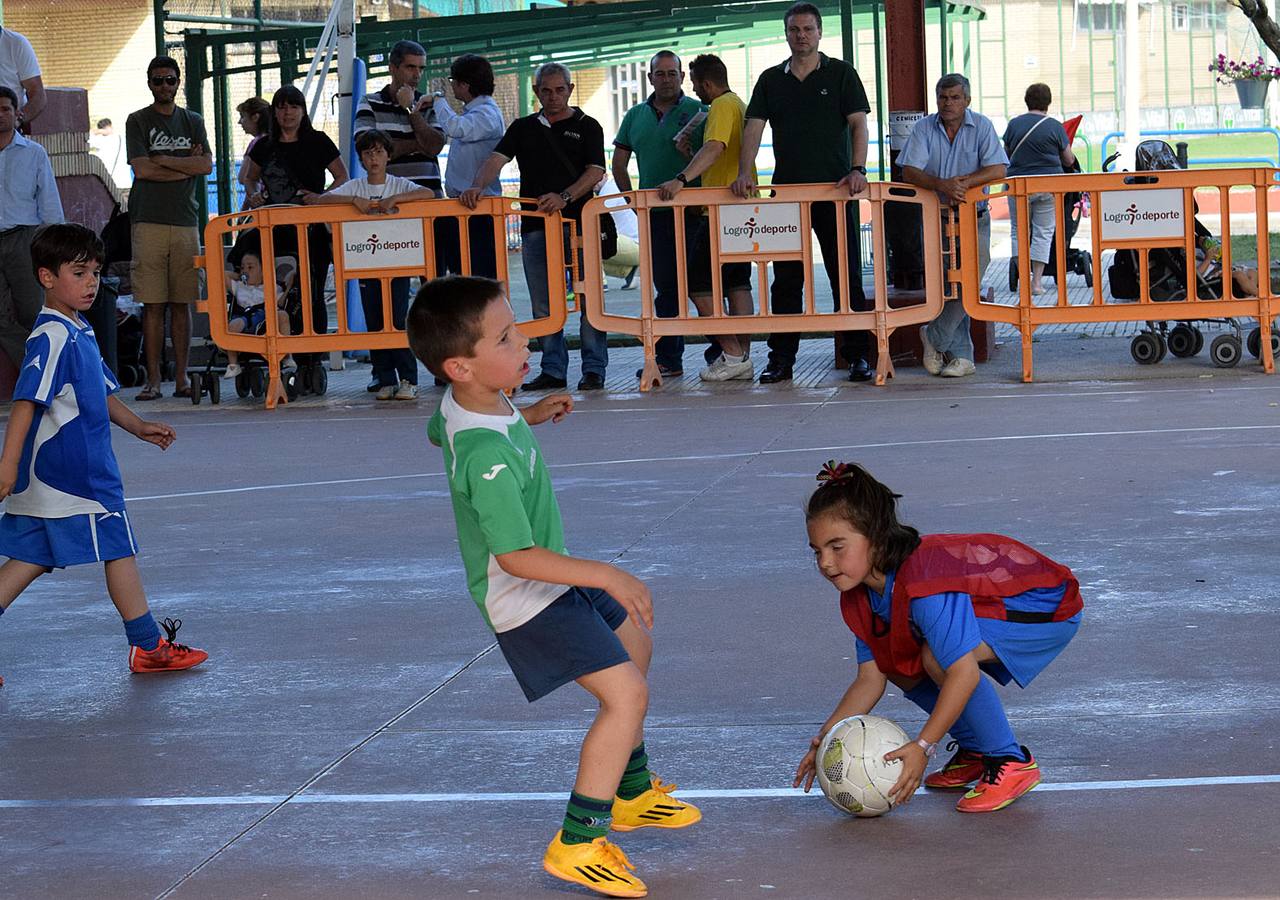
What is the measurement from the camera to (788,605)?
270 inches

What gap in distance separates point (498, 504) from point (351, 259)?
10.4 meters

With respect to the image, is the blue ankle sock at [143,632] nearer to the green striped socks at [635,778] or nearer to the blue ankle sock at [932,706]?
the green striped socks at [635,778]

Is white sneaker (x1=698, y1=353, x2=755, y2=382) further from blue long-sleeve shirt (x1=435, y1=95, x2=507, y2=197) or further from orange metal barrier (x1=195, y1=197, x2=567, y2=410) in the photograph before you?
blue long-sleeve shirt (x1=435, y1=95, x2=507, y2=197)

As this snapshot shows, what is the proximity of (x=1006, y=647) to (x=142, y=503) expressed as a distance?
254 inches

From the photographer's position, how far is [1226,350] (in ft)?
44.4

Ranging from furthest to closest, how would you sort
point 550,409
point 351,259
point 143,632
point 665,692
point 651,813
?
point 351,259, point 143,632, point 665,692, point 550,409, point 651,813

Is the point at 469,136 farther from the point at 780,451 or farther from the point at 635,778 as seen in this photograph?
the point at 635,778

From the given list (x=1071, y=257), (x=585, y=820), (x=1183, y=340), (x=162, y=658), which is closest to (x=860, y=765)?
(x=585, y=820)

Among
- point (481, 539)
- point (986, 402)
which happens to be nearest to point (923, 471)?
point (986, 402)

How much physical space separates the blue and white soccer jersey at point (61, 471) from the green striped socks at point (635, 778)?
246cm

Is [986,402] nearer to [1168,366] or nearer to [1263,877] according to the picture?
[1168,366]

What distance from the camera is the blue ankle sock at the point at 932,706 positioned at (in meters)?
4.69

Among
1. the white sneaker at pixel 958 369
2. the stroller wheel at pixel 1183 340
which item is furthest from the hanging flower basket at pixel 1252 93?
the white sneaker at pixel 958 369

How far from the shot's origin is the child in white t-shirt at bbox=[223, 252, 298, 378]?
47.7 ft
